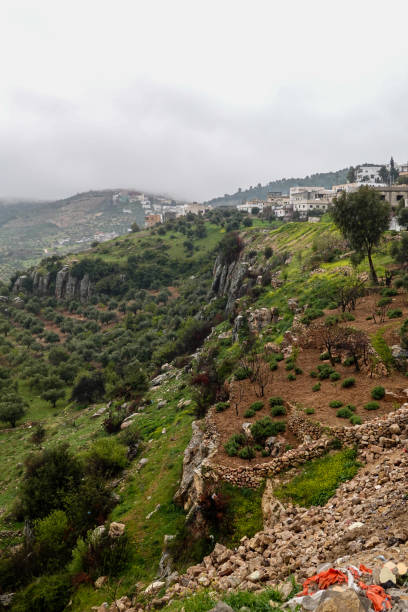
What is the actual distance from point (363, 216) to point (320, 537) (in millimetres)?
23476

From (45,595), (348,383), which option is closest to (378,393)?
(348,383)

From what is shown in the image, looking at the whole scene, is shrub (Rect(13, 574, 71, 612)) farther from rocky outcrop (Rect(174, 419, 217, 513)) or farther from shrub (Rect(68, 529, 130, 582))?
rocky outcrop (Rect(174, 419, 217, 513))

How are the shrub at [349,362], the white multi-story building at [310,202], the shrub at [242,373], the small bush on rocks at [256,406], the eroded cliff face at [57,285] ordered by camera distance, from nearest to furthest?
the small bush on rocks at [256,406], the shrub at [349,362], the shrub at [242,373], the white multi-story building at [310,202], the eroded cliff face at [57,285]

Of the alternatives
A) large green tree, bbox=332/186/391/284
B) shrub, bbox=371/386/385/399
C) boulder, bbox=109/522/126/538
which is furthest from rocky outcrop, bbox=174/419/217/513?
large green tree, bbox=332/186/391/284

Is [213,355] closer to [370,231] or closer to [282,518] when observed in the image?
[370,231]

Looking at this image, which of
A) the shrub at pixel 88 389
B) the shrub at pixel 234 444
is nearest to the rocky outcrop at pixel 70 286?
the shrub at pixel 88 389

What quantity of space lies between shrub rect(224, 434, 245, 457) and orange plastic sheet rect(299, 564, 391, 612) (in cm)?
660

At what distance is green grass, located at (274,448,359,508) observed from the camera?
31.4 feet

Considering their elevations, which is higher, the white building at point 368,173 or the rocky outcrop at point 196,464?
the white building at point 368,173

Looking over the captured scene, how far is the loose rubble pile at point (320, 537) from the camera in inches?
264

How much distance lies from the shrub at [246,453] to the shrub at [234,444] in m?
0.24

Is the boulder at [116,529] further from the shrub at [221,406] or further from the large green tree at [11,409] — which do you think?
the large green tree at [11,409]

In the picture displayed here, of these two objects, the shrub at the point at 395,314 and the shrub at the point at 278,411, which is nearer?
the shrub at the point at 278,411

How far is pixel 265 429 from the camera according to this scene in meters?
13.3
